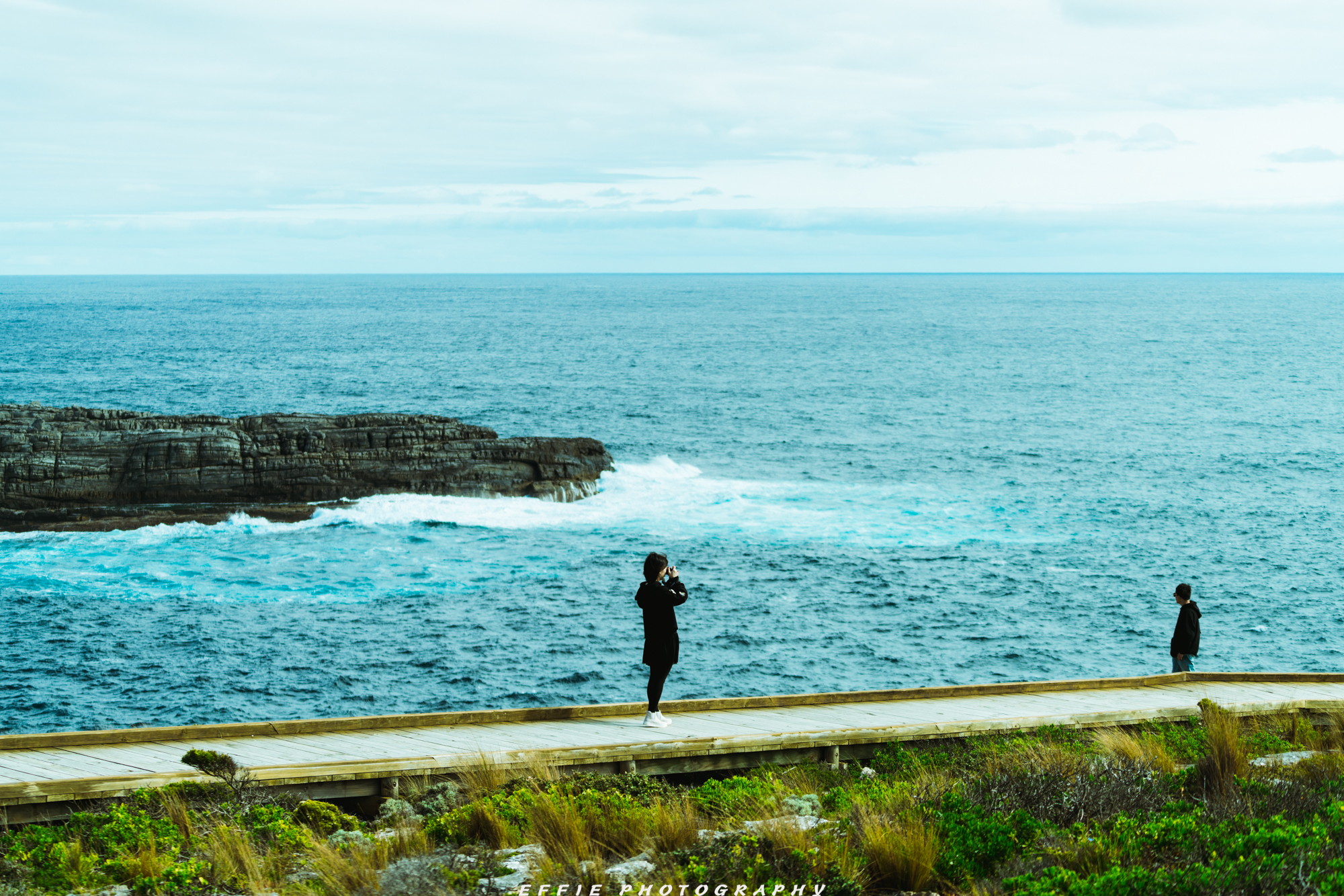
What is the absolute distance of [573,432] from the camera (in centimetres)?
5881

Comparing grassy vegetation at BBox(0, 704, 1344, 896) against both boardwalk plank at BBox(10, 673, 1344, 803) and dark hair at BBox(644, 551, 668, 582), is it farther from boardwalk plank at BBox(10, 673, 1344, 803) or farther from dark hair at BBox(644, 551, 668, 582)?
dark hair at BBox(644, 551, 668, 582)

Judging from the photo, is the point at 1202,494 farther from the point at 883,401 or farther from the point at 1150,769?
the point at 1150,769

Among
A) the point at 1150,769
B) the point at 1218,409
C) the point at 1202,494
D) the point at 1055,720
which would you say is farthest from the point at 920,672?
the point at 1218,409

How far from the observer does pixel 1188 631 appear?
14.9m

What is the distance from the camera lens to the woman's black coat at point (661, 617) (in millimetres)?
10555

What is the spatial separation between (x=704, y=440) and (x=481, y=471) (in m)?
17.4

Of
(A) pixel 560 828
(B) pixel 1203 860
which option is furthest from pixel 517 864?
(B) pixel 1203 860

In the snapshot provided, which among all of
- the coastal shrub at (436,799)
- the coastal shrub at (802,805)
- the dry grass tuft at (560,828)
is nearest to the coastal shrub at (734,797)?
the coastal shrub at (802,805)

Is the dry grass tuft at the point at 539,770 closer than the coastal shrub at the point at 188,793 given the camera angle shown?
No

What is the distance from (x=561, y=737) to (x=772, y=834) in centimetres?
390

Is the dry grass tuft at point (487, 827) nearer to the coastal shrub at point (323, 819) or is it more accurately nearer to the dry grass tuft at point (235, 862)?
the coastal shrub at point (323, 819)

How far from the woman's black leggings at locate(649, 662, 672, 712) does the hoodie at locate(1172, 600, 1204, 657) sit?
27.0 feet

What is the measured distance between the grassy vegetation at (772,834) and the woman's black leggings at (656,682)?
1172 mm

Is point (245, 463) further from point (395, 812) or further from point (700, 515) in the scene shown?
point (395, 812)
